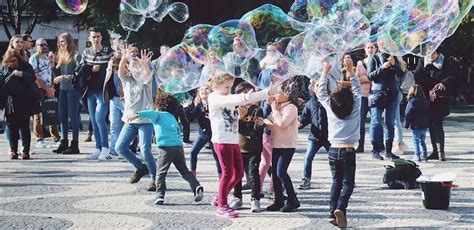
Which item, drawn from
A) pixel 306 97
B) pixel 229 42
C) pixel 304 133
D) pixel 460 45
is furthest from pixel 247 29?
pixel 460 45

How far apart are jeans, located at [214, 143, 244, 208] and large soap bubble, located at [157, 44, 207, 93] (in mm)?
1324

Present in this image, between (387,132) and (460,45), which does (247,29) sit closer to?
(387,132)

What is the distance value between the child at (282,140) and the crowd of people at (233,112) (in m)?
0.01

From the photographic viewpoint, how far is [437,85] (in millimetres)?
12633

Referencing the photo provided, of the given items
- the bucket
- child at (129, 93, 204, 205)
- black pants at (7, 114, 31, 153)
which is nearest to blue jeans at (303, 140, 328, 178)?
child at (129, 93, 204, 205)

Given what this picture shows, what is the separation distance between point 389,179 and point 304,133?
317 inches

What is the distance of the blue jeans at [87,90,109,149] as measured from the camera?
12.7 metres

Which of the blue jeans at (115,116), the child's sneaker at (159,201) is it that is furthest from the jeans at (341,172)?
the blue jeans at (115,116)

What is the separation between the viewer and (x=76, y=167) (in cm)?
1166

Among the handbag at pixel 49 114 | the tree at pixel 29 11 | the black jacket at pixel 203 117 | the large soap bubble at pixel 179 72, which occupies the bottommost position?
the handbag at pixel 49 114

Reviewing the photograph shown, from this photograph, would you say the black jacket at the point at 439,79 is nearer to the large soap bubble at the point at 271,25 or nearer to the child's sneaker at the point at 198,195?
the large soap bubble at the point at 271,25

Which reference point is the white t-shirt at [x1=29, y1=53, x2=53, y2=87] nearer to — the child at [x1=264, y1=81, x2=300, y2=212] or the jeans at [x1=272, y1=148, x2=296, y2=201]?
the child at [x1=264, y1=81, x2=300, y2=212]

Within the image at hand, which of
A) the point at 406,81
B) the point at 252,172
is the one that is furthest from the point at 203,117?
the point at 406,81

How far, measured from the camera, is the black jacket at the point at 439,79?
41.7 feet
